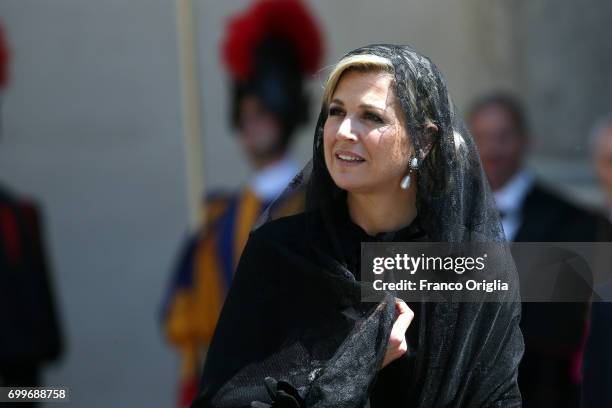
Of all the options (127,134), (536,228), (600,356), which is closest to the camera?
(600,356)

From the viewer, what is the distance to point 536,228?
5023 millimetres

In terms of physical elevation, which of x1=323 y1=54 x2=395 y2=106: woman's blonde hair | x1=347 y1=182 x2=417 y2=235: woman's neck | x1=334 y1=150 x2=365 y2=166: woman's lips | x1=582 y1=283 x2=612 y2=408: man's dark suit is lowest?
x1=582 y1=283 x2=612 y2=408: man's dark suit

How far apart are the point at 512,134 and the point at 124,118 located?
92.6 inches

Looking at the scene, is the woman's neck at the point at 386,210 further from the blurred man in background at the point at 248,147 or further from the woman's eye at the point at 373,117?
the blurred man in background at the point at 248,147

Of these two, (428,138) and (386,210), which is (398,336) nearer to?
(386,210)

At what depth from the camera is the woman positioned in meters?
3.11

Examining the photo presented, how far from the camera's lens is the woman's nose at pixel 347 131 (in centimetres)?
317

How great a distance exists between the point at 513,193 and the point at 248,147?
1.27 meters

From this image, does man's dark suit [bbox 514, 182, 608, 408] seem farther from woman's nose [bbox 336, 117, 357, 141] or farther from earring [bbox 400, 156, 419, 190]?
woman's nose [bbox 336, 117, 357, 141]

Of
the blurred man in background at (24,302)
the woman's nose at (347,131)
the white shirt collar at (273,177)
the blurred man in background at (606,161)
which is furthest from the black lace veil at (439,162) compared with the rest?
the blurred man in background at (24,302)

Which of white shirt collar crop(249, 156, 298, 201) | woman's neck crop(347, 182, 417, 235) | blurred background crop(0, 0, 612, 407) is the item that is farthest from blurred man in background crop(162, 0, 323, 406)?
woman's neck crop(347, 182, 417, 235)

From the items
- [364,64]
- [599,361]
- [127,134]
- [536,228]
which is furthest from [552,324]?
[127,134]

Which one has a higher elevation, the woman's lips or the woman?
the woman's lips

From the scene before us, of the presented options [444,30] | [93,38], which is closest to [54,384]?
[93,38]
